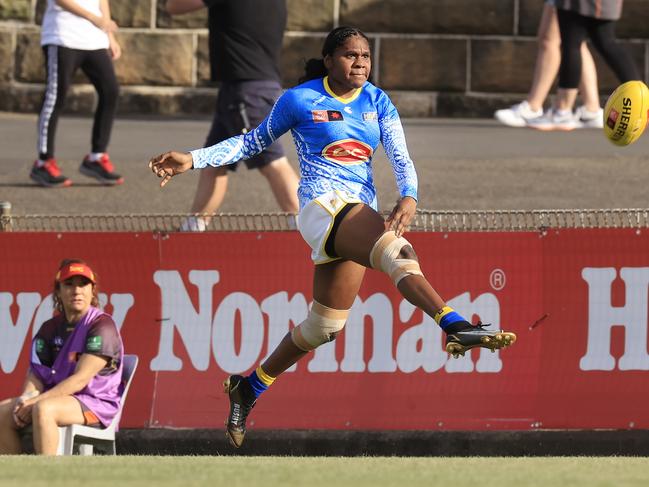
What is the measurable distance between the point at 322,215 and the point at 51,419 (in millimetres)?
2120

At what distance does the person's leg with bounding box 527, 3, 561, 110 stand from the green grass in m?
7.16

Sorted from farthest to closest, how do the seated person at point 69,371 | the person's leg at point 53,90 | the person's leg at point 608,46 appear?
the person's leg at point 608,46
the person's leg at point 53,90
the seated person at point 69,371

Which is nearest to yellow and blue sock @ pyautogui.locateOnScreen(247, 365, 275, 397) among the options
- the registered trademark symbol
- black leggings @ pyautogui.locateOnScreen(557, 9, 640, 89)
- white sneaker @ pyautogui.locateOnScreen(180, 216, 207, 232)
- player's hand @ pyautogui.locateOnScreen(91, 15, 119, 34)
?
white sneaker @ pyautogui.locateOnScreen(180, 216, 207, 232)

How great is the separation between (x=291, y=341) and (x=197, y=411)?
1665 mm

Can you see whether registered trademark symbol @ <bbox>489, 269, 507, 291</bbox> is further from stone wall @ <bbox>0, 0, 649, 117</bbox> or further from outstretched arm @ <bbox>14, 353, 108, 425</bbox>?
stone wall @ <bbox>0, 0, 649, 117</bbox>

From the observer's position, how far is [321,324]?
8.07 meters

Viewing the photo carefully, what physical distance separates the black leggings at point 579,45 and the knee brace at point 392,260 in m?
6.28

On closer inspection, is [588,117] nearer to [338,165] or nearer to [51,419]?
[338,165]

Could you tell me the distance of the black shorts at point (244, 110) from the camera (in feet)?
36.7

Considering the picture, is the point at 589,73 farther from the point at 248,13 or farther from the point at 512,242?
the point at 512,242

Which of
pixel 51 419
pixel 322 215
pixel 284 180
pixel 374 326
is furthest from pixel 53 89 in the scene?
pixel 322 215

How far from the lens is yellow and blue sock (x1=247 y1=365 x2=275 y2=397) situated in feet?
27.8

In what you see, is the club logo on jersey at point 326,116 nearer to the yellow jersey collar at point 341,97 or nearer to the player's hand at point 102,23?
the yellow jersey collar at point 341,97

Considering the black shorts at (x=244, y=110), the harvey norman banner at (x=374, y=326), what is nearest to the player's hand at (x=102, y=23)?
A: the black shorts at (x=244, y=110)
